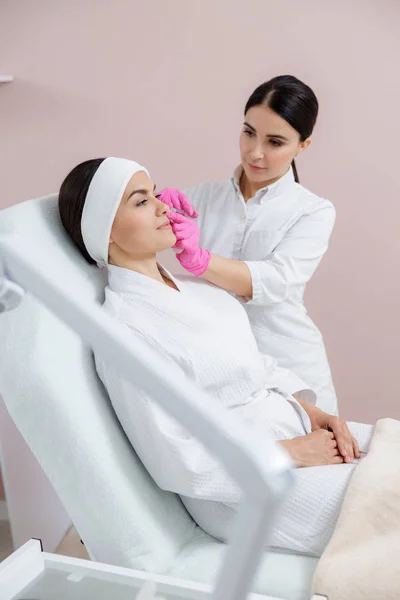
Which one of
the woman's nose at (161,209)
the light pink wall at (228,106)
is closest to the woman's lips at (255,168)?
the woman's nose at (161,209)

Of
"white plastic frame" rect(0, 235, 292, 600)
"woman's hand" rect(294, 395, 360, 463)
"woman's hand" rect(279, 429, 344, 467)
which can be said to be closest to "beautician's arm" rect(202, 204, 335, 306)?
"woman's hand" rect(294, 395, 360, 463)

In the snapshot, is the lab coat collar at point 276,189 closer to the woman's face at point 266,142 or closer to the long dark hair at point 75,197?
the woman's face at point 266,142

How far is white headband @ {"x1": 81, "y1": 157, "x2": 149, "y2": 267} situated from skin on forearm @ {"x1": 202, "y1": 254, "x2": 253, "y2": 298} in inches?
13.5

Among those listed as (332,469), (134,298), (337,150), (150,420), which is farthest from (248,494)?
(337,150)

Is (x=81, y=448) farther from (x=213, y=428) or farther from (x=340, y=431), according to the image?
(x=213, y=428)

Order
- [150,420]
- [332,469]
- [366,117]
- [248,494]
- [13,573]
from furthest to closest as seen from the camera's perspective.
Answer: [366,117]
[332,469]
[150,420]
[13,573]
[248,494]

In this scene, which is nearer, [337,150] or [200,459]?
[200,459]

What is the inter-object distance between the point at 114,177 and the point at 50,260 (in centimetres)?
22

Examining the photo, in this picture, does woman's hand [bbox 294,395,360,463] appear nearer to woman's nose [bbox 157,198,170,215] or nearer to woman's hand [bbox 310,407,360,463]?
woman's hand [bbox 310,407,360,463]

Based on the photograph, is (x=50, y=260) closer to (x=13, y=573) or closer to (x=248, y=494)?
(x=13, y=573)

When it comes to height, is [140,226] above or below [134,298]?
above

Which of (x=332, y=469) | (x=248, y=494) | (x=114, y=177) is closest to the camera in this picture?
(x=248, y=494)

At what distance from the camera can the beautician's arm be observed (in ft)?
6.66

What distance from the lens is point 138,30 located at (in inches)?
126
